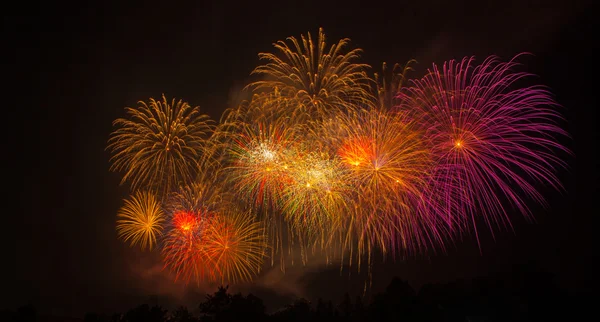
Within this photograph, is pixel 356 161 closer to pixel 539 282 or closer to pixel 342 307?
pixel 342 307

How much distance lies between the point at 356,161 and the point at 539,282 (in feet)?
109

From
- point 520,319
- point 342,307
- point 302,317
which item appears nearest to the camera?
point 520,319

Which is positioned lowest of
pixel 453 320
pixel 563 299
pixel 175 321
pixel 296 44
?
pixel 175 321

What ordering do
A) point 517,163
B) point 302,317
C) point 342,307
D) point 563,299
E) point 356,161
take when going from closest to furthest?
point 517,163
point 356,161
point 563,299
point 302,317
point 342,307

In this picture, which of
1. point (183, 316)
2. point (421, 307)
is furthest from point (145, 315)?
point (421, 307)

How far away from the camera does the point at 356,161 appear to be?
29.7 metres

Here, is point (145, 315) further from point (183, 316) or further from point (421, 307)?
point (421, 307)

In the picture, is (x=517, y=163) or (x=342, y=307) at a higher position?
(x=517, y=163)

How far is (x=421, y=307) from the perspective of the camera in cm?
4372

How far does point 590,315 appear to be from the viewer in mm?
40844

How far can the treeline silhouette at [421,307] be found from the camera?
4125cm

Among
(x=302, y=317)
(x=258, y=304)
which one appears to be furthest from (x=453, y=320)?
(x=258, y=304)

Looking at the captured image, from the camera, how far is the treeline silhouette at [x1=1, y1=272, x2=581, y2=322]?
4125cm

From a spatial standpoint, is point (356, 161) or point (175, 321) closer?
point (356, 161)
